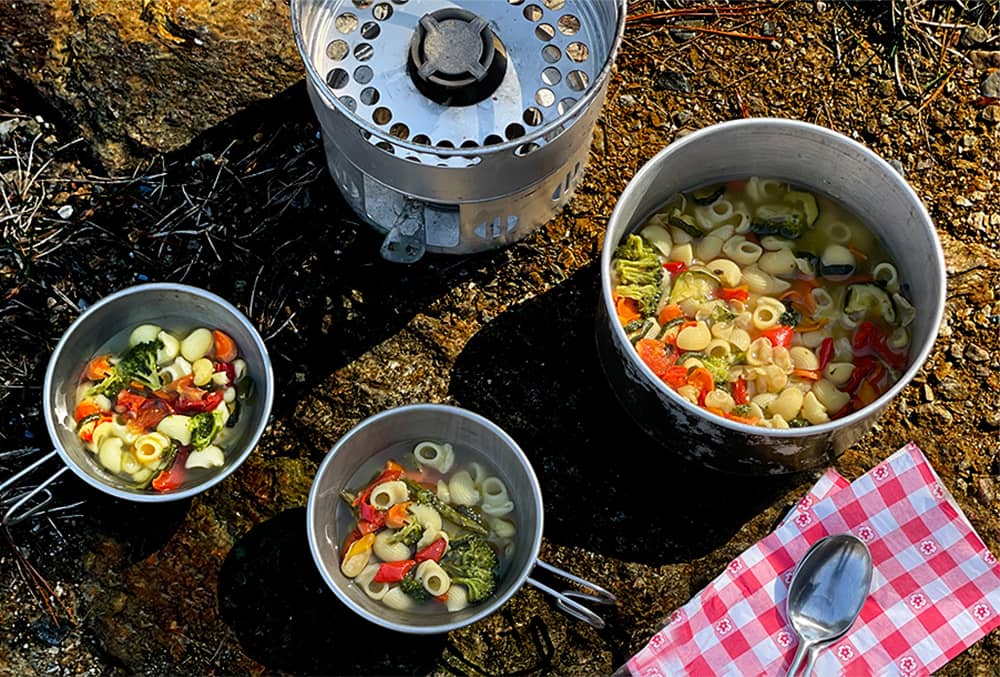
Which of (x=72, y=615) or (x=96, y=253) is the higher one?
(x=96, y=253)

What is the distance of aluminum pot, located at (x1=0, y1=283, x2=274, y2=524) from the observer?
2.29 meters

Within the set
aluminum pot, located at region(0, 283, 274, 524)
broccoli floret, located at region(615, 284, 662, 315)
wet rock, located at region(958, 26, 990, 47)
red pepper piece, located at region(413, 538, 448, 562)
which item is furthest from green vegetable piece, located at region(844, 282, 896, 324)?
aluminum pot, located at region(0, 283, 274, 524)

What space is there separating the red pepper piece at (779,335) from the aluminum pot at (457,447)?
25.2 inches

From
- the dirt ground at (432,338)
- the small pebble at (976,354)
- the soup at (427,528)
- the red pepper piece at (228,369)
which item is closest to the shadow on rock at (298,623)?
the dirt ground at (432,338)

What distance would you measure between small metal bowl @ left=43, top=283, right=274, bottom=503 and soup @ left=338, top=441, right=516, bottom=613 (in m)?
0.29

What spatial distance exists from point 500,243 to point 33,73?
130cm

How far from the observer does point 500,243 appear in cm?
268

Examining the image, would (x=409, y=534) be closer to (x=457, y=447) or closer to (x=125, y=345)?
(x=457, y=447)

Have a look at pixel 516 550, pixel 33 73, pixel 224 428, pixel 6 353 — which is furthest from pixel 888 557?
pixel 33 73

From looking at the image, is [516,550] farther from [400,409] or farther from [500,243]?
[500,243]

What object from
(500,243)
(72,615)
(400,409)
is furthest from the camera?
(500,243)

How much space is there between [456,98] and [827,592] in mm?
1382

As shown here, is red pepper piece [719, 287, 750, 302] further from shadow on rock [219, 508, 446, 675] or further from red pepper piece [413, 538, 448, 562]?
shadow on rock [219, 508, 446, 675]

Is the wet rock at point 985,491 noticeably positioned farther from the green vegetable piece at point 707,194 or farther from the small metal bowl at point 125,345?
the small metal bowl at point 125,345
